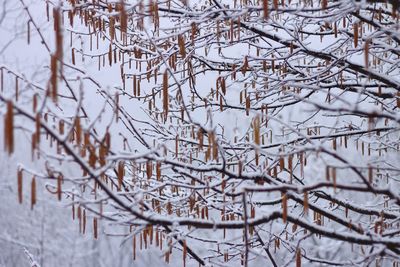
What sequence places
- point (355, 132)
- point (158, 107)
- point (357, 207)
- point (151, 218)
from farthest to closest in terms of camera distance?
point (158, 107), point (355, 132), point (357, 207), point (151, 218)

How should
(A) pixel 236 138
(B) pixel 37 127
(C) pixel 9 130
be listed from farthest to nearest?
(A) pixel 236 138, (B) pixel 37 127, (C) pixel 9 130

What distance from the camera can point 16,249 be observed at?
18.9 m

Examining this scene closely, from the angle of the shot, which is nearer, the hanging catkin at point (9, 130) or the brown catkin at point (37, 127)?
the hanging catkin at point (9, 130)

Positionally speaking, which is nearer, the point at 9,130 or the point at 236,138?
the point at 9,130

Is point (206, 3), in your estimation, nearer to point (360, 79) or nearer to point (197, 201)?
point (360, 79)

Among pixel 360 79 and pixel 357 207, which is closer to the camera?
pixel 357 207

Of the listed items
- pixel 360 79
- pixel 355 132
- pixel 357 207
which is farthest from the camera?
pixel 360 79

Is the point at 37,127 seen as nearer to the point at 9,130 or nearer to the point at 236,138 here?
the point at 9,130

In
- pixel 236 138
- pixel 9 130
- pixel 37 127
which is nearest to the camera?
pixel 9 130

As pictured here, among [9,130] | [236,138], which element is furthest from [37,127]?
[236,138]

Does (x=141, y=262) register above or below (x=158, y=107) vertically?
below

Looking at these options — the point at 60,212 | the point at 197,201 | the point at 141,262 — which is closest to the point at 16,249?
the point at 60,212

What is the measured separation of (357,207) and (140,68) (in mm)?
1949

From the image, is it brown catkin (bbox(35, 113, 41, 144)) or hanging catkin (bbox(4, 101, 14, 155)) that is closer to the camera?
hanging catkin (bbox(4, 101, 14, 155))
